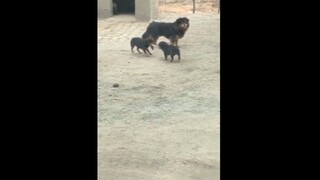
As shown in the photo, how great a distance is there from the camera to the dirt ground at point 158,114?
307cm

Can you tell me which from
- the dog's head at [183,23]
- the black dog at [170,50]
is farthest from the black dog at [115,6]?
the black dog at [170,50]

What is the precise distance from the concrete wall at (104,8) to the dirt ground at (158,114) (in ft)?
8.01

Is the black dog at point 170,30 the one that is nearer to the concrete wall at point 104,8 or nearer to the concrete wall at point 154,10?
the concrete wall at point 154,10

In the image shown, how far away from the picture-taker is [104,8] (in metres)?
10.2

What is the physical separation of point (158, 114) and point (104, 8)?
20.7 feet

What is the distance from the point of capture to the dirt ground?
3.07 m

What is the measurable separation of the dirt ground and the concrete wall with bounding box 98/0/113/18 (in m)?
2.44

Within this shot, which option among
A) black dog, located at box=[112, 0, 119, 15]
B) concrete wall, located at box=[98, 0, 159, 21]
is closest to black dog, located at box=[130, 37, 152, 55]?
concrete wall, located at box=[98, 0, 159, 21]

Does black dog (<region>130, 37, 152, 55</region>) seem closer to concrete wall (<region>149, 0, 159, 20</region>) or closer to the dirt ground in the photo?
the dirt ground

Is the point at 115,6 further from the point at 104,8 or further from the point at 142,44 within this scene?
the point at 142,44

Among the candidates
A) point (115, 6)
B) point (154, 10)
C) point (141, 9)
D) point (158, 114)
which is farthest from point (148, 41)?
point (115, 6)
